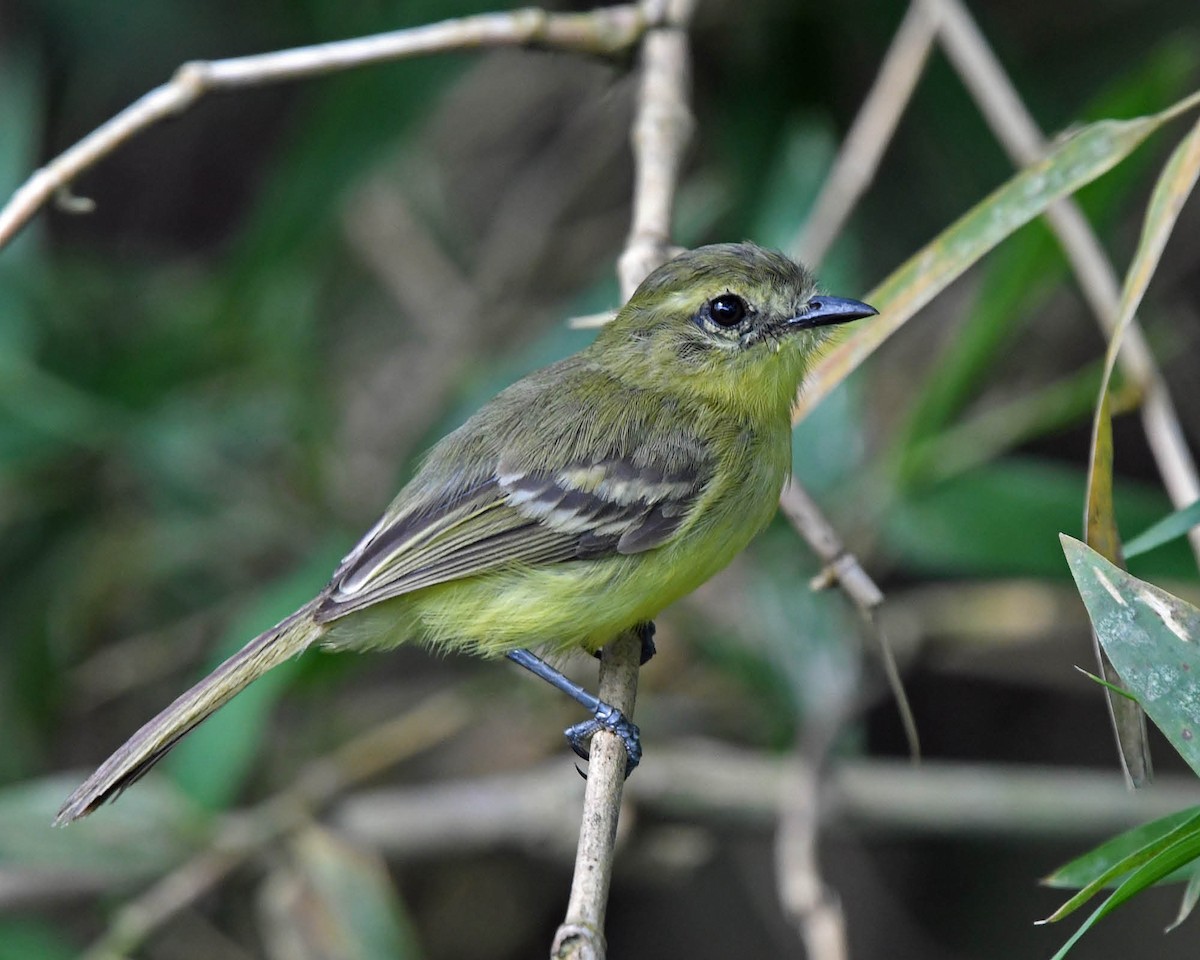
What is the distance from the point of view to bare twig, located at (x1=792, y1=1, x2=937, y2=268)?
3424 millimetres

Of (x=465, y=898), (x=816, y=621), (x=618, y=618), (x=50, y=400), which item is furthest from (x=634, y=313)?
(x=465, y=898)

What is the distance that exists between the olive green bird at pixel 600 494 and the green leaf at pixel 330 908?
33.2 inches

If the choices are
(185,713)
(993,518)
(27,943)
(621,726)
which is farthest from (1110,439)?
(27,943)

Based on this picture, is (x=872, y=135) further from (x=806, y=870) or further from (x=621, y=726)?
(x=806, y=870)

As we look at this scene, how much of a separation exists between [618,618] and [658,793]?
115cm

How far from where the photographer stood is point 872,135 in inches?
137

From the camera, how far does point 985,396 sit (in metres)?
5.04

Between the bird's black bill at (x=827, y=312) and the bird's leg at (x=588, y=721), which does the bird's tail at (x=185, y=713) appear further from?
the bird's black bill at (x=827, y=312)

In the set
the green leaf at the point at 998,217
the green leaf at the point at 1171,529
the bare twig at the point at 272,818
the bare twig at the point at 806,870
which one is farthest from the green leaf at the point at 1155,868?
the bare twig at the point at 272,818

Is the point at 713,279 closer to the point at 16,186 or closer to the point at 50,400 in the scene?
the point at 50,400

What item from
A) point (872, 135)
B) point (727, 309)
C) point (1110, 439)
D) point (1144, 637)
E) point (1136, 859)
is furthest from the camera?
point (872, 135)

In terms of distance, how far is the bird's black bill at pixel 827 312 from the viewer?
3.10m

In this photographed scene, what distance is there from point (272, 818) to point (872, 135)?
2467 millimetres

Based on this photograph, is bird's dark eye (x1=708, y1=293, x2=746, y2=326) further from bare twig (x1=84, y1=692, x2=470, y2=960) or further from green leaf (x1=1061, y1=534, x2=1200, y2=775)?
bare twig (x1=84, y1=692, x2=470, y2=960)
